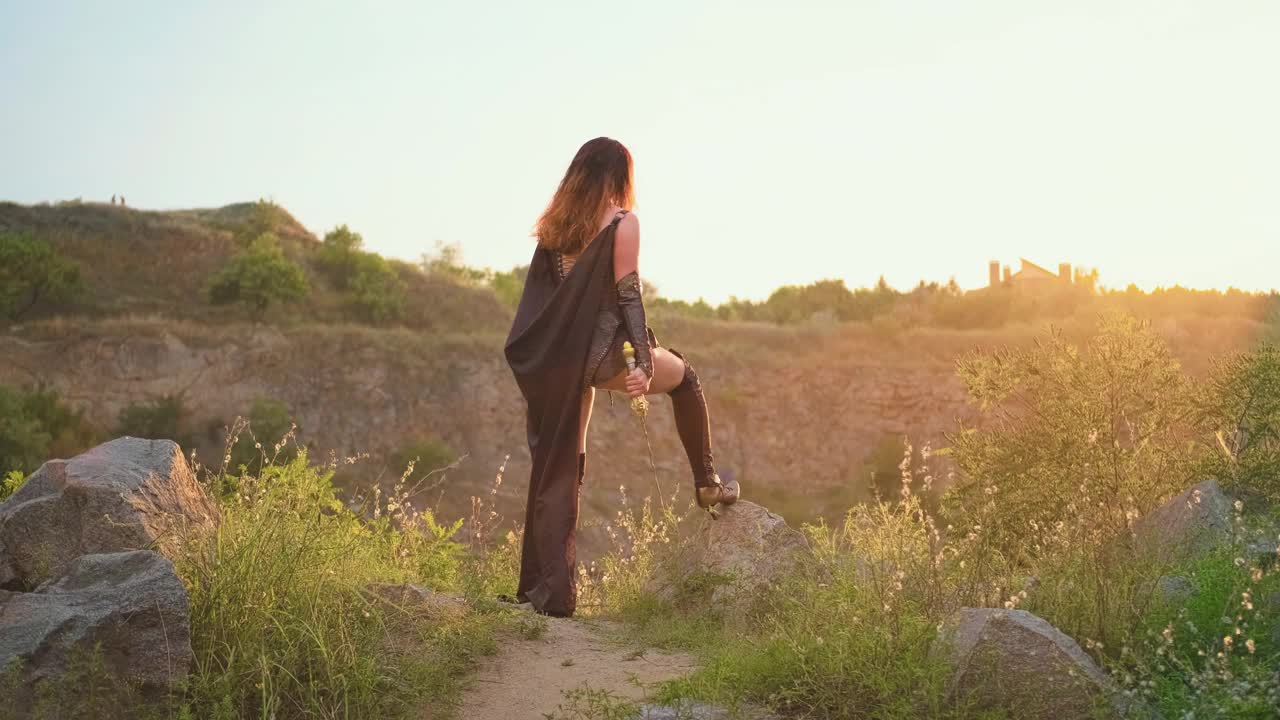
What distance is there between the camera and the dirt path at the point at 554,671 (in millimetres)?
4789

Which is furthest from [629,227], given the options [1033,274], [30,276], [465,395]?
[1033,274]

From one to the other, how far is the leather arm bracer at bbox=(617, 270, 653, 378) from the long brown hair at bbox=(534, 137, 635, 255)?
13.5 inches

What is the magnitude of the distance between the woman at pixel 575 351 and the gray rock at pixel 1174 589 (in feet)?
7.61

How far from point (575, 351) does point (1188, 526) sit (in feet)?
9.99

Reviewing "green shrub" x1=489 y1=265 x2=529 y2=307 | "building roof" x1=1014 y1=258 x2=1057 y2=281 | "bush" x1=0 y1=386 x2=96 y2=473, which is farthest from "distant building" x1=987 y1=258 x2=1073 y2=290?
"bush" x1=0 y1=386 x2=96 y2=473

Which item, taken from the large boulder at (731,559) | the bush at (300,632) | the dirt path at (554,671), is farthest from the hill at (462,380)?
the bush at (300,632)

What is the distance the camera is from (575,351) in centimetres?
630

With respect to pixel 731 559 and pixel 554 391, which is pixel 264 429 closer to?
pixel 554 391

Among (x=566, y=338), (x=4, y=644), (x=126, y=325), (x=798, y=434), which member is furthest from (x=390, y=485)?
(x=4, y=644)

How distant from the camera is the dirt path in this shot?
4789mm

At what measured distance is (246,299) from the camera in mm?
33188

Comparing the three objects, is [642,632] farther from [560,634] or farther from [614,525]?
[614,525]

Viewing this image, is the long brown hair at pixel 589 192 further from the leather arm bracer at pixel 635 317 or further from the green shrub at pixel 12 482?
the green shrub at pixel 12 482

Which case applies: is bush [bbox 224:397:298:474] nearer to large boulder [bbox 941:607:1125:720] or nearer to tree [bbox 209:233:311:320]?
tree [bbox 209:233:311:320]
